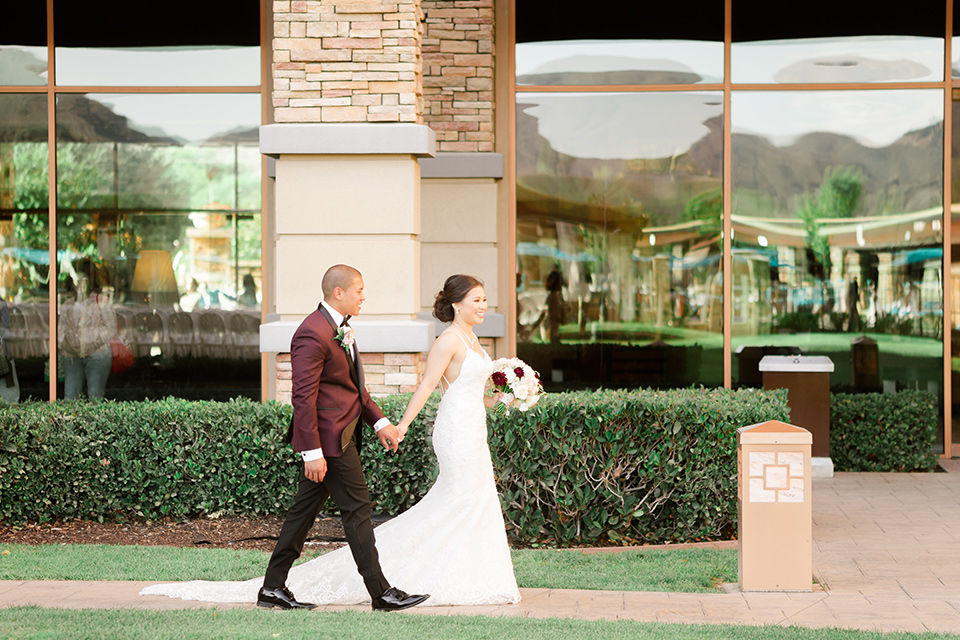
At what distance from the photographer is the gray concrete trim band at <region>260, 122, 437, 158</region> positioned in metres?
8.89

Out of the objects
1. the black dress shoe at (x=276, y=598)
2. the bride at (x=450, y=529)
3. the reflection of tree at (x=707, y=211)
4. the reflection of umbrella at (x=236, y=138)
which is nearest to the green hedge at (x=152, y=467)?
the bride at (x=450, y=529)

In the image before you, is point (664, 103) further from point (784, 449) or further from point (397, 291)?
point (784, 449)

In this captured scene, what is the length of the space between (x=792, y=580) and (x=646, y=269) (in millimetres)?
5744

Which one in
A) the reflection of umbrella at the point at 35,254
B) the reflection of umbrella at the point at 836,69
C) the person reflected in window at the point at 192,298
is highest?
the reflection of umbrella at the point at 836,69

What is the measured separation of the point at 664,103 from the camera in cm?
1180

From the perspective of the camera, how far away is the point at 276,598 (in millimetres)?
5965

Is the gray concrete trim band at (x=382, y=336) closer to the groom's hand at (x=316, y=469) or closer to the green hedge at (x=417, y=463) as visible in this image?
the green hedge at (x=417, y=463)

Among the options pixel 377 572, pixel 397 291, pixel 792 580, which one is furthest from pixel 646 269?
pixel 377 572

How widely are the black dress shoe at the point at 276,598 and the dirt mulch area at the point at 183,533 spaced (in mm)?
1590

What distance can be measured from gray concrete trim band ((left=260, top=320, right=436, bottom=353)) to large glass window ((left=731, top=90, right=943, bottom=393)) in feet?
14.5

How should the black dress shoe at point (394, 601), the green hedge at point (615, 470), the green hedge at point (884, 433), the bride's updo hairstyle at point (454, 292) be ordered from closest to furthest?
the black dress shoe at point (394, 601) → the bride's updo hairstyle at point (454, 292) → the green hedge at point (615, 470) → the green hedge at point (884, 433)

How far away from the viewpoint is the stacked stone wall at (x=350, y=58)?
29.2 ft

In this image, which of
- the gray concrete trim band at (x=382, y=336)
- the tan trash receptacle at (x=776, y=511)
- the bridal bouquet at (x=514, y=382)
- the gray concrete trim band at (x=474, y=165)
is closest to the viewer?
the tan trash receptacle at (x=776, y=511)

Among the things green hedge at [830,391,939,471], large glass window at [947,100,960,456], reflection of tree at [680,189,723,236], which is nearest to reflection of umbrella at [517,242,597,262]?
reflection of tree at [680,189,723,236]
